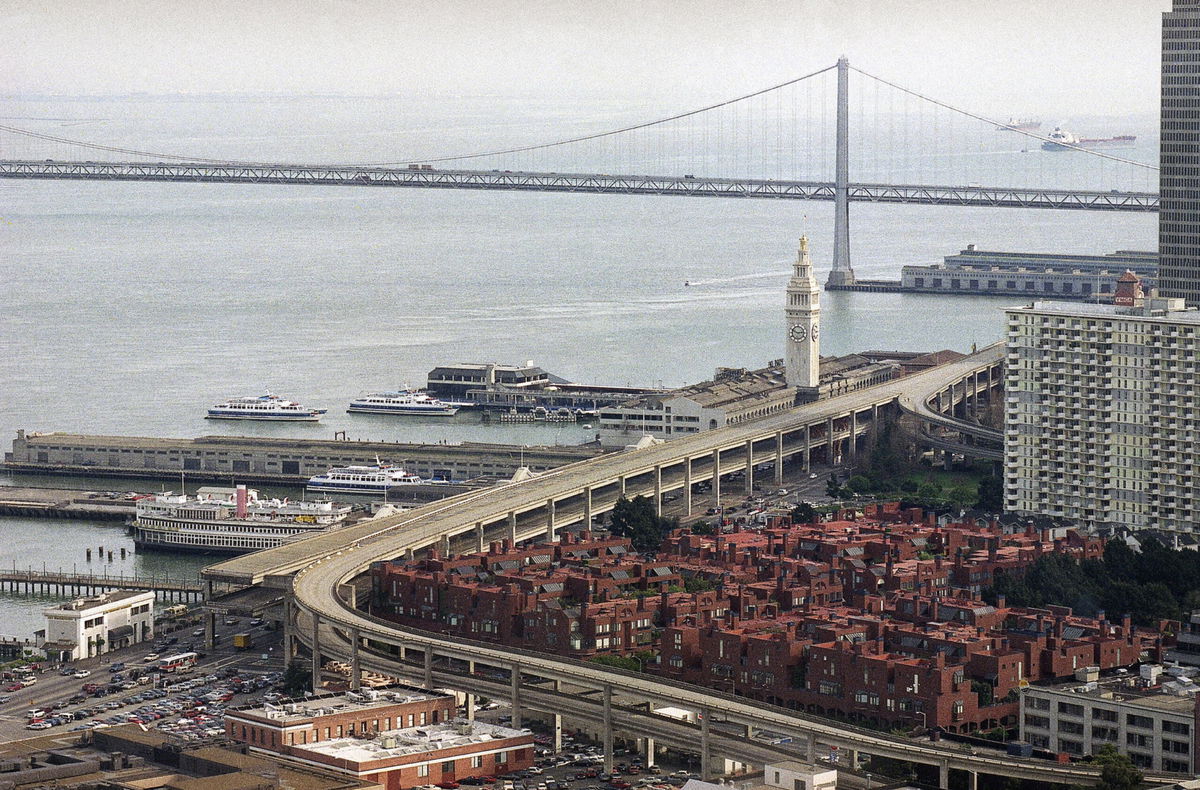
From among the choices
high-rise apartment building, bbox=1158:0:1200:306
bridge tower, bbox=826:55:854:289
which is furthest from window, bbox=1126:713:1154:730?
bridge tower, bbox=826:55:854:289

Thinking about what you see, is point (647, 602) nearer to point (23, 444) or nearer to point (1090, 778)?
point (1090, 778)

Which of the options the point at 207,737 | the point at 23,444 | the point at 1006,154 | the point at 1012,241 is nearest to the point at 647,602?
the point at 207,737

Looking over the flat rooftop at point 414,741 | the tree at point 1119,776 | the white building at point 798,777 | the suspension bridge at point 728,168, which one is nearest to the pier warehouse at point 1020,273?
the suspension bridge at point 728,168

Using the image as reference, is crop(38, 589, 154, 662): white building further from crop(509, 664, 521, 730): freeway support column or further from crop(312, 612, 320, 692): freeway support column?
crop(509, 664, 521, 730): freeway support column

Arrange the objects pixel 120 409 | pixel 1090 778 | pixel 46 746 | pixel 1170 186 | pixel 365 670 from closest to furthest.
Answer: pixel 1090 778 < pixel 46 746 < pixel 365 670 < pixel 1170 186 < pixel 120 409

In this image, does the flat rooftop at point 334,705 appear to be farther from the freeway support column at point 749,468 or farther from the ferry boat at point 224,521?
the freeway support column at point 749,468
